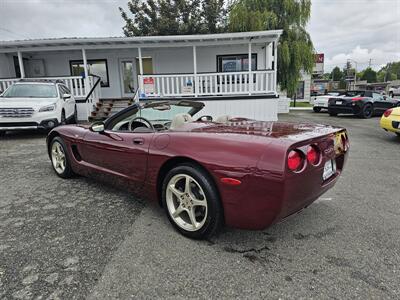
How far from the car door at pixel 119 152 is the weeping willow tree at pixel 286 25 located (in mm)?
15308

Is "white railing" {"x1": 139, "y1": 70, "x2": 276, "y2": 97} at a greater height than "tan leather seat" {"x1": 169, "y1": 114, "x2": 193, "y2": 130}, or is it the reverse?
"white railing" {"x1": 139, "y1": 70, "x2": 276, "y2": 97}

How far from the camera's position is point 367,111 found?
1420 centimetres

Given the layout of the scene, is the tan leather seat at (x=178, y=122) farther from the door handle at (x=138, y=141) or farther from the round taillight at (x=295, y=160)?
→ the round taillight at (x=295, y=160)

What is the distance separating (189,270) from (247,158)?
0.94 meters

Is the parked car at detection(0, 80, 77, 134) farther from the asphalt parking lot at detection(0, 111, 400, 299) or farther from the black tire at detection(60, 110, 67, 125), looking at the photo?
the asphalt parking lot at detection(0, 111, 400, 299)

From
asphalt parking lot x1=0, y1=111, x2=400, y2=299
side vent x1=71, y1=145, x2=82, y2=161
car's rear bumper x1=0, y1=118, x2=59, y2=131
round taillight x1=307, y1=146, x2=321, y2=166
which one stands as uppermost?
round taillight x1=307, y1=146, x2=321, y2=166

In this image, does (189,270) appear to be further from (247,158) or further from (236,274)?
(247,158)

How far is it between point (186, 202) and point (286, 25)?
17968 millimetres

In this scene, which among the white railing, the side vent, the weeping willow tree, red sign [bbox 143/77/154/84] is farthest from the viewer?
the weeping willow tree

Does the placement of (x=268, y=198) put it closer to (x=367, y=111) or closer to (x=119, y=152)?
(x=119, y=152)

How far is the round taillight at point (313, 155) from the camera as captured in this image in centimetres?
226

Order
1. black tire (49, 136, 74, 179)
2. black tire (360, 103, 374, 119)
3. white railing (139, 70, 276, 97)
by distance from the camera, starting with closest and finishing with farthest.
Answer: black tire (49, 136, 74, 179), white railing (139, 70, 276, 97), black tire (360, 103, 374, 119)

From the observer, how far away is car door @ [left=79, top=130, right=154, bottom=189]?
2.93 meters

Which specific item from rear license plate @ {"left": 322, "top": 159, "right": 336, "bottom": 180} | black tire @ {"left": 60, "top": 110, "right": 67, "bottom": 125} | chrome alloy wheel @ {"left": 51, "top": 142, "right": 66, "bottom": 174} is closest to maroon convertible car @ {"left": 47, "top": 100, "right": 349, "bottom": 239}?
rear license plate @ {"left": 322, "top": 159, "right": 336, "bottom": 180}
